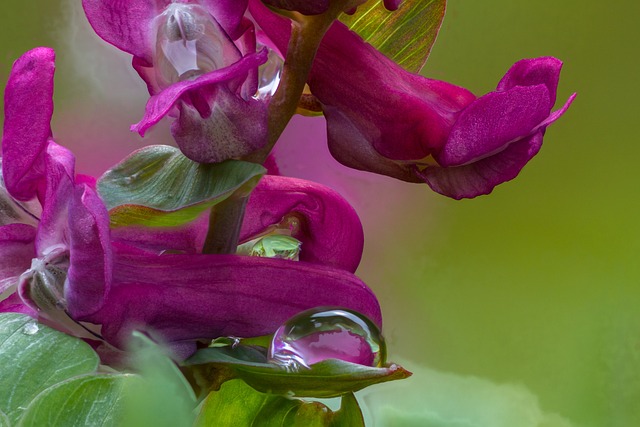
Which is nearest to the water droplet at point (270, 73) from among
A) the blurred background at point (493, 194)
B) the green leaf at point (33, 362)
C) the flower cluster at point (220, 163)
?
the flower cluster at point (220, 163)

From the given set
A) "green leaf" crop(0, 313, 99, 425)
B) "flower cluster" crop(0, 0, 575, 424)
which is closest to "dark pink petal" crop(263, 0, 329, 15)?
"flower cluster" crop(0, 0, 575, 424)

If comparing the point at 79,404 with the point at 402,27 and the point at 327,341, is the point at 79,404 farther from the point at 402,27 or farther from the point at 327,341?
the point at 402,27

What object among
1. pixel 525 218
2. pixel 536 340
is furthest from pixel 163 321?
pixel 525 218

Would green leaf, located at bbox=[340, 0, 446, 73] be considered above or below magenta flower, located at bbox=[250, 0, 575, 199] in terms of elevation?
above

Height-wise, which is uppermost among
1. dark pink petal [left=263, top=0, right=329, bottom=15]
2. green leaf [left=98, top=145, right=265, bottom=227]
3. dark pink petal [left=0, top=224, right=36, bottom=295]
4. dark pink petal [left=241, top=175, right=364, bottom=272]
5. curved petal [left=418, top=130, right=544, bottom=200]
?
dark pink petal [left=263, top=0, right=329, bottom=15]

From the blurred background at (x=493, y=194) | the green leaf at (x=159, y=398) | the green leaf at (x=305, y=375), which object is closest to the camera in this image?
the green leaf at (x=159, y=398)

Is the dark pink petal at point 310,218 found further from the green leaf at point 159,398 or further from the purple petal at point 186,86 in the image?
the green leaf at point 159,398

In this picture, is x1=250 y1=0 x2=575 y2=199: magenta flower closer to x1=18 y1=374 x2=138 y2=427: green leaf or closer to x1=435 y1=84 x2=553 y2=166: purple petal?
x1=435 y1=84 x2=553 y2=166: purple petal
